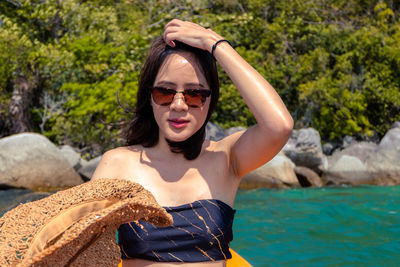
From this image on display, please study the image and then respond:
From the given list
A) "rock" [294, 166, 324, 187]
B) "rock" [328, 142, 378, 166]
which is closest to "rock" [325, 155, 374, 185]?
"rock" [294, 166, 324, 187]

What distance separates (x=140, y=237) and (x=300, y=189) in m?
9.67

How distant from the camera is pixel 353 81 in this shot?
16141mm

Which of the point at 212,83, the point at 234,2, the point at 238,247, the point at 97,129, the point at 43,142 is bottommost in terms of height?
the point at 97,129

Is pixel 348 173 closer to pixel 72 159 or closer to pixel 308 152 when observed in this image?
pixel 308 152

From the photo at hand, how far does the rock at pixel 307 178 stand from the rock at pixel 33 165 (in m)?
5.37

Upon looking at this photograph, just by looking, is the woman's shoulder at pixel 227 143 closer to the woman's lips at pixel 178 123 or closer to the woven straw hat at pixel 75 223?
the woman's lips at pixel 178 123

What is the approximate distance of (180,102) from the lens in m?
1.95

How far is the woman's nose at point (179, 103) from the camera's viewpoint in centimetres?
195

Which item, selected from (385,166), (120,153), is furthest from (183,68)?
(385,166)

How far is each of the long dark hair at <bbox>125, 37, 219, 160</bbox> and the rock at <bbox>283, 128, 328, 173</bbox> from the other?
11.0m

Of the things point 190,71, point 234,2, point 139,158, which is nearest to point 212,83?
point 190,71

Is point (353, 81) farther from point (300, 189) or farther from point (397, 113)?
point (300, 189)

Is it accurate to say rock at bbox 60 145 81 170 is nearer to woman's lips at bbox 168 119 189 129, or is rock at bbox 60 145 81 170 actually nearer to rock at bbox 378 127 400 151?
rock at bbox 378 127 400 151

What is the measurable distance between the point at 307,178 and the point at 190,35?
10.4 meters
